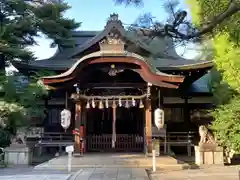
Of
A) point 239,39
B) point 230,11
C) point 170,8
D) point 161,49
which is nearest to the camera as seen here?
point 230,11

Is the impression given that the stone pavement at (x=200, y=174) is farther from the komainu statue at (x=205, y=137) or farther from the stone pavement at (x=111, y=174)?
the komainu statue at (x=205, y=137)

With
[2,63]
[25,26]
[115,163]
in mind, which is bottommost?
[115,163]

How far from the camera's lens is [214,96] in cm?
1611

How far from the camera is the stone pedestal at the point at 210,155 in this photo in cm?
1340

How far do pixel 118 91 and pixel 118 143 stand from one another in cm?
240

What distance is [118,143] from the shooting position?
51.6ft

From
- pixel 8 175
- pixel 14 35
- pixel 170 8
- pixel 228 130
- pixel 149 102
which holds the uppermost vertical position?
pixel 14 35

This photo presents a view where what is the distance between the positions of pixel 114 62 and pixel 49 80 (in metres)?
2.62

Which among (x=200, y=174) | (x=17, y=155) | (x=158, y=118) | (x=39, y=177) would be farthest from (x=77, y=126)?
(x=200, y=174)

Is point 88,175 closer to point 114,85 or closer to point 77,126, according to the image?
point 77,126

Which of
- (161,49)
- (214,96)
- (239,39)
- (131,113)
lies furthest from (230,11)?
(131,113)

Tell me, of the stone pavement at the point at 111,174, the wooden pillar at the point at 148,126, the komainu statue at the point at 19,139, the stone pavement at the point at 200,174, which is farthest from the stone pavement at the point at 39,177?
the wooden pillar at the point at 148,126

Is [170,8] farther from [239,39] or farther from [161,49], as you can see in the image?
[239,39]

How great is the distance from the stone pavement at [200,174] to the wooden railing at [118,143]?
4112 mm
